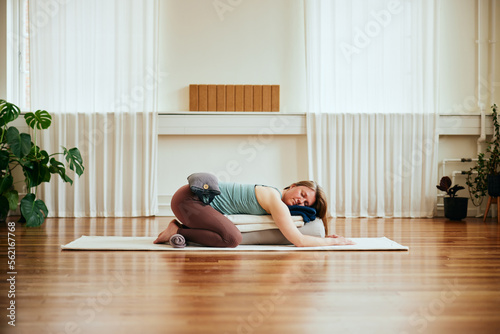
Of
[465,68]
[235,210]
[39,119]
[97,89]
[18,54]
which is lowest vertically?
[235,210]

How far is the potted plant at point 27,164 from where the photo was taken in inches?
175

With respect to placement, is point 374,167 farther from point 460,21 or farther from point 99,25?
point 99,25

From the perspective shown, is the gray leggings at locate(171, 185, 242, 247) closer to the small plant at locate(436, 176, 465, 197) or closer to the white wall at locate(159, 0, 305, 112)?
the white wall at locate(159, 0, 305, 112)

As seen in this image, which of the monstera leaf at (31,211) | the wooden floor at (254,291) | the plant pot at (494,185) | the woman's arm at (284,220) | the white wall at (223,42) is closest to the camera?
the wooden floor at (254,291)

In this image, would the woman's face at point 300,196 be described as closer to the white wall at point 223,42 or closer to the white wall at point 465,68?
the white wall at point 223,42

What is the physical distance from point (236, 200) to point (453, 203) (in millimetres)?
2713

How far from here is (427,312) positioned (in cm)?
Answer: 188

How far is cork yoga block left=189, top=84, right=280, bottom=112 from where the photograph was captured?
5.23 m

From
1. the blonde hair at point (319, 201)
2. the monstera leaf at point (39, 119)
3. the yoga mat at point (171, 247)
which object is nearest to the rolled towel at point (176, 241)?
the yoga mat at point (171, 247)

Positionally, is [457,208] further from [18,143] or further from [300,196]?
[18,143]

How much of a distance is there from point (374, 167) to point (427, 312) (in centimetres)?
350

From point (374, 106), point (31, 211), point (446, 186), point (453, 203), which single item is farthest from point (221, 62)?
point (453, 203)

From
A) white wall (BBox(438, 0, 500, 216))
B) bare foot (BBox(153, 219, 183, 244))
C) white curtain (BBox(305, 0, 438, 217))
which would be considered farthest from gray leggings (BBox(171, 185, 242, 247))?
white wall (BBox(438, 0, 500, 216))

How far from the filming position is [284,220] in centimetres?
319
